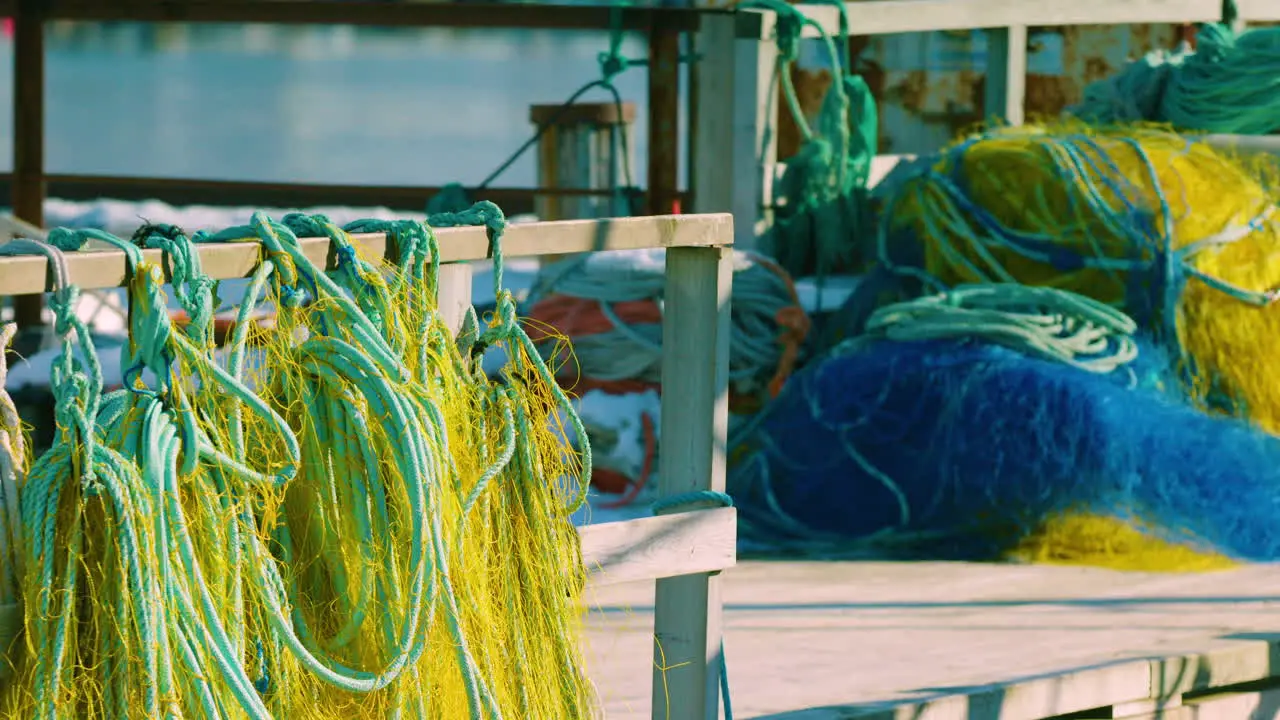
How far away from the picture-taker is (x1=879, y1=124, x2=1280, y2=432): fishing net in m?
6.32

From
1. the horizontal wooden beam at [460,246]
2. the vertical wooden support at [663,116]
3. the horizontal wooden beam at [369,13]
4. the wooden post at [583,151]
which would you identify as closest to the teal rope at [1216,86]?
the vertical wooden support at [663,116]

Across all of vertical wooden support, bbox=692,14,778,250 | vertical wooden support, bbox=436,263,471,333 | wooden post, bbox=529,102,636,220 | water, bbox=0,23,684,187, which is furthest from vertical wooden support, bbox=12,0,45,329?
water, bbox=0,23,684,187

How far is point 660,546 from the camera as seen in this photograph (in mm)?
3424

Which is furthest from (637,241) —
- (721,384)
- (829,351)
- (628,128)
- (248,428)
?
(628,128)

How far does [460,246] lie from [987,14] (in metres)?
5.37

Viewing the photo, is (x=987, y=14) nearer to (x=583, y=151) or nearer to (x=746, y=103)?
(x=746, y=103)

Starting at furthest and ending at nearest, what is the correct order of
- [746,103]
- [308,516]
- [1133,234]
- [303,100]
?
1. [303,100]
2. [746,103]
3. [1133,234]
4. [308,516]

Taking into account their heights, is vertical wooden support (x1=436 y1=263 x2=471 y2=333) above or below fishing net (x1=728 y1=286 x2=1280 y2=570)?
above

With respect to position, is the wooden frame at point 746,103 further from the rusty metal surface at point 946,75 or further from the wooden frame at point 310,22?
the rusty metal surface at point 946,75

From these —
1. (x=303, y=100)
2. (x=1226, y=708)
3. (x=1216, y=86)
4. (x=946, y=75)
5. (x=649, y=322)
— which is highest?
(x=303, y=100)

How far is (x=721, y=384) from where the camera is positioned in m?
3.50

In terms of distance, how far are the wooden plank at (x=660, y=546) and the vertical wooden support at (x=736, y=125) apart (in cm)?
378

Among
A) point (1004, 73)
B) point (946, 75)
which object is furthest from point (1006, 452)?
point (946, 75)

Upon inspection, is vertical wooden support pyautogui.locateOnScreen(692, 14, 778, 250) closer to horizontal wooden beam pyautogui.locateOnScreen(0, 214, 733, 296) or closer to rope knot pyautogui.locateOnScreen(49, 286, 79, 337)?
horizontal wooden beam pyautogui.locateOnScreen(0, 214, 733, 296)
